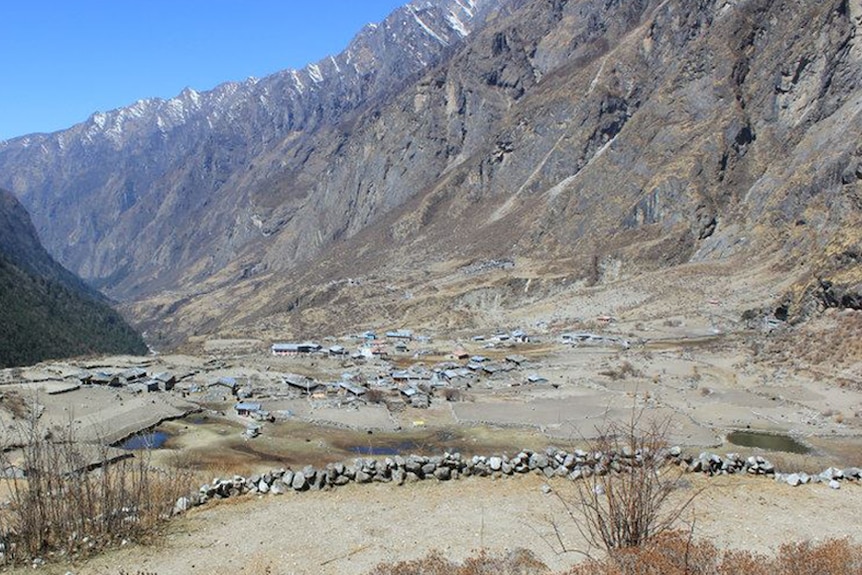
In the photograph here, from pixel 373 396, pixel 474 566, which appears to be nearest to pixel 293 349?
pixel 373 396

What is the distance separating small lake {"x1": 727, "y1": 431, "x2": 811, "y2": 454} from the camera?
37500mm

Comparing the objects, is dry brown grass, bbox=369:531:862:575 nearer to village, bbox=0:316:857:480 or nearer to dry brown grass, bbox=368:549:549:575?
dry brown grass, bbox=368:549:549:575

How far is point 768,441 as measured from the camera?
129ft

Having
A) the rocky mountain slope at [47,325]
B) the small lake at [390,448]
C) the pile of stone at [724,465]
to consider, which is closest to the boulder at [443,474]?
the pile of stone at [724,465]

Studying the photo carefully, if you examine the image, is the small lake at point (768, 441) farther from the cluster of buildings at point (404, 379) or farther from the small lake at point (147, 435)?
the small lake at point (147, 435)

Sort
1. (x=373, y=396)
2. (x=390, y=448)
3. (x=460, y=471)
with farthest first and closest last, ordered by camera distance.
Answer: (x=373, y=396) → (x=390, y=448) → (x=460, y=471)

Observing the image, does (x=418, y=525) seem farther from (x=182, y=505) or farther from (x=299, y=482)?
(x=182, y=505)

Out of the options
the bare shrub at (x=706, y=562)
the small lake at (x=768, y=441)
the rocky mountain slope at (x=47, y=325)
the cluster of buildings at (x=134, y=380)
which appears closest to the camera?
the bare shrub at (x=706, y=562)

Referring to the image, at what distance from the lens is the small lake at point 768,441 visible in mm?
37500

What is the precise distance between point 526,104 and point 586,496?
605 feet

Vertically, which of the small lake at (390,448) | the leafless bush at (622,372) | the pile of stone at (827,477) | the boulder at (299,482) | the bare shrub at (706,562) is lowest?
the small lake at (390,448)

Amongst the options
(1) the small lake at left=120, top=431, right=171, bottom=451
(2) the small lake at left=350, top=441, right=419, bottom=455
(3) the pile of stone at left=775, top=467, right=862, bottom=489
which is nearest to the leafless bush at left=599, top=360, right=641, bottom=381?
(2) the small lake at left=350, top=441, right=419, bottom=455

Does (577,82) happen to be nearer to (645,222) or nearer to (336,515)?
(645,222)

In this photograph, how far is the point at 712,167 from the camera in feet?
384
